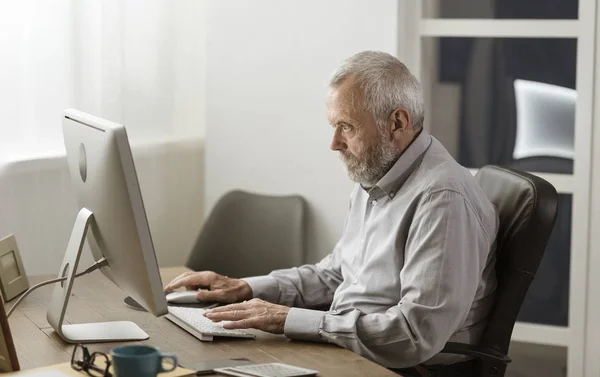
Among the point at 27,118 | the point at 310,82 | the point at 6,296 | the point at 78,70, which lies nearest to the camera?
the point at 6,296

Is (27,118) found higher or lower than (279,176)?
higher

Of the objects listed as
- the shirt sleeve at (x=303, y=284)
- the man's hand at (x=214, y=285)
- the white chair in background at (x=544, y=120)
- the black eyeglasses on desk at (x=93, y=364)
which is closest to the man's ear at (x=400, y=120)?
the shirt sleeve at (x=303, y=284)

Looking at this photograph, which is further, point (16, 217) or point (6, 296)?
point (16, 217)

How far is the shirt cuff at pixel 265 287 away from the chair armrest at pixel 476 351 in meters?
0.58

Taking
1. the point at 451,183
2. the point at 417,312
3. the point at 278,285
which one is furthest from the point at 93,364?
the point at 451,183

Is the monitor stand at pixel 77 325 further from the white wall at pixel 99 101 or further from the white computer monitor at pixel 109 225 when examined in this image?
the white wall at pixel 99 101

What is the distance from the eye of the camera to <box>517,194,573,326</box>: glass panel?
3.64 meters

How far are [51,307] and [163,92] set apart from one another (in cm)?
183

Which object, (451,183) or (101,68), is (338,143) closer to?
(451,183)

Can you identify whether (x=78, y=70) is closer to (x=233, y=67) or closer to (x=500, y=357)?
(x=233, y=67)

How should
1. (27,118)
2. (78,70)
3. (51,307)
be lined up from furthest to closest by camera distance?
(78,70), (27,118), (51,307)

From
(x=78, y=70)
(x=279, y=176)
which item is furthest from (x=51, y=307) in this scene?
(x=279, y=176)

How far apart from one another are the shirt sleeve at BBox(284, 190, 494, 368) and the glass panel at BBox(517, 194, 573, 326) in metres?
1.44

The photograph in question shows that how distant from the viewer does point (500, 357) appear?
2404 millimetres
